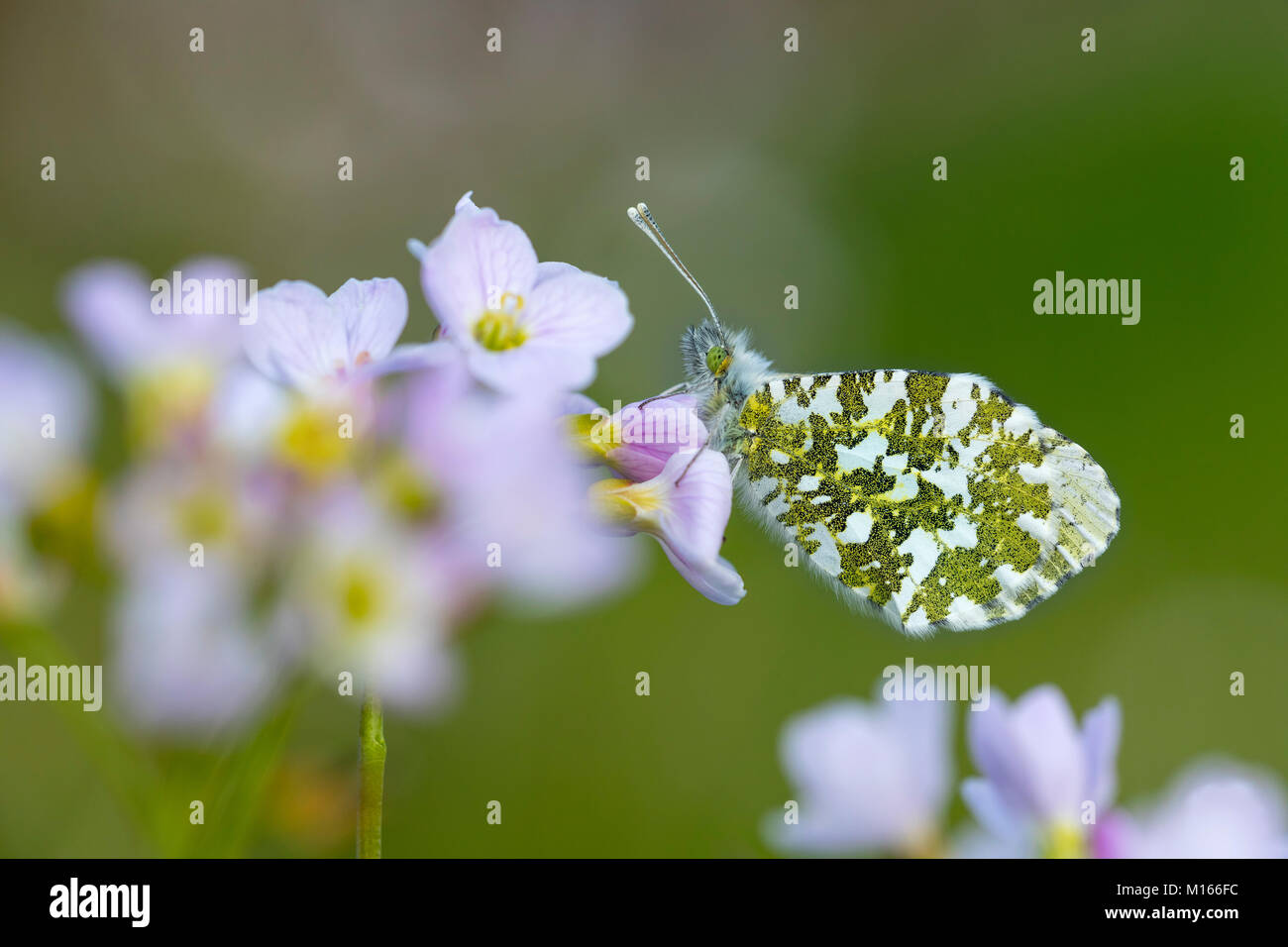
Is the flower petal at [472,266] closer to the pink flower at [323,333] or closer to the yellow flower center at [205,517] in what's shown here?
the pink flower at [323,333]

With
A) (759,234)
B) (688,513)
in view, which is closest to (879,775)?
(688,513)

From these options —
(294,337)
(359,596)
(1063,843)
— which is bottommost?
(1063,843)

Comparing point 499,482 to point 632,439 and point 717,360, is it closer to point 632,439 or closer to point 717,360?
point 632,439

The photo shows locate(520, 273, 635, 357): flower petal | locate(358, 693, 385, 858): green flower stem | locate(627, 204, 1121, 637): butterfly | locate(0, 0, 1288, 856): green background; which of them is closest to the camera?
locate(358, 693, 385, 858): green flower stem

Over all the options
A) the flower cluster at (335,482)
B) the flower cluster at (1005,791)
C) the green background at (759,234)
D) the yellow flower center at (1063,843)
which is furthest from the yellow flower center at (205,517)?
the green background at (759,234)

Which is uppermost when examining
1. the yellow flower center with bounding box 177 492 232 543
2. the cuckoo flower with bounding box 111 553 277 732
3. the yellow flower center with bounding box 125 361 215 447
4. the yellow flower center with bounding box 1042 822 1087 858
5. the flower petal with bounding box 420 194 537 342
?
the flower petal with bounding box 420 194 537 342

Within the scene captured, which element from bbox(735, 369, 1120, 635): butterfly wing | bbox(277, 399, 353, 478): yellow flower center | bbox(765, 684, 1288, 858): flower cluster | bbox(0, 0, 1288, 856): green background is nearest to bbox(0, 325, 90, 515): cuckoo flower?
bbox(277, 399, 353, 478): yellow flower center

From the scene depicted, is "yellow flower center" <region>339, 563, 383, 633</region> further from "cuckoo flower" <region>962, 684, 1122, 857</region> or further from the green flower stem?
"cuckoo flower" <region>962, 684, 1122, 857</region>

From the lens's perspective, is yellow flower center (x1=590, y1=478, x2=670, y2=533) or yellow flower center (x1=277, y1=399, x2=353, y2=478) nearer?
yellow flower center (x1=277, y1=399, x2=353, y2=478)
